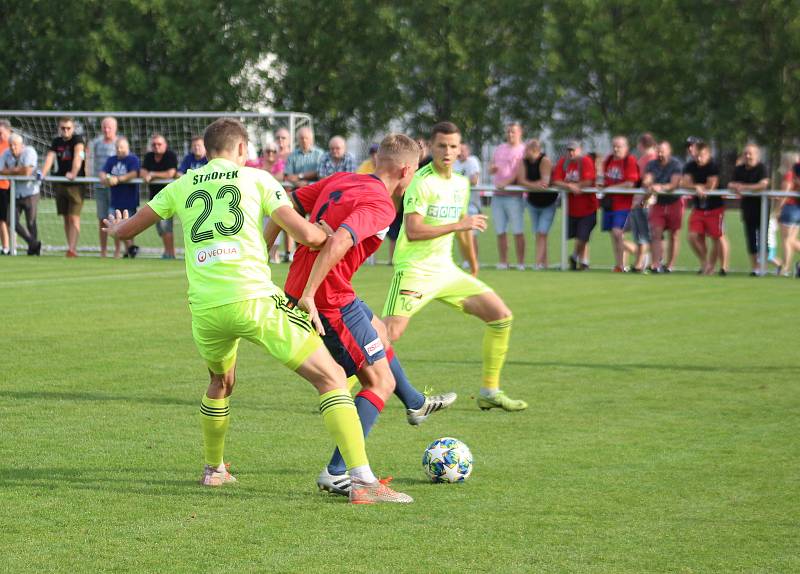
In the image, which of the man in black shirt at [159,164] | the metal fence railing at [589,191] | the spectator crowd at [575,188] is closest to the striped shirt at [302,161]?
the spectator crowd at [575,188]

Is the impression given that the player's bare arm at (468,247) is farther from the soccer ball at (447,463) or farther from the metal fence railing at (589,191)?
the metal fence railing at (589,191)

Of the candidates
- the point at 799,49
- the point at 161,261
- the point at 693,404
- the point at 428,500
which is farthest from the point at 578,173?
the point at 799,49

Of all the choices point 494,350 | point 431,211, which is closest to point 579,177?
point 431,211

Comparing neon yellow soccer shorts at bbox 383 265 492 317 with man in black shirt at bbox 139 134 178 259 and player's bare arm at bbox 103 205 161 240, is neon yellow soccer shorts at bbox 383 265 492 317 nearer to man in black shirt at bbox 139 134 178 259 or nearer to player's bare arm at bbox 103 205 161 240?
player's bare arm at bbox 103 205 161 240

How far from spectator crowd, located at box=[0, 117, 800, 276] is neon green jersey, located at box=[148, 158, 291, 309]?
12657mm

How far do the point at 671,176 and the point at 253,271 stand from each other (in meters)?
14.4

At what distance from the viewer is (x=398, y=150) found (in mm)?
6527

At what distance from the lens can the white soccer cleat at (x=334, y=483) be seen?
614 centimetres

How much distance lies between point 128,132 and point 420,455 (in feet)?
64.9

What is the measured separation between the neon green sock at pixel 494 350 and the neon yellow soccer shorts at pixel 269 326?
9.84ft

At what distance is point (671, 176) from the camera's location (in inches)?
766

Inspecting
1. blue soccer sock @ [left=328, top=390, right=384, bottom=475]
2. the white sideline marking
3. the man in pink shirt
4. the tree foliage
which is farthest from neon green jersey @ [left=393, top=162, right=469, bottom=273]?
the tree foliage

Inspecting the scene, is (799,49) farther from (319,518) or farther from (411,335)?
(319,518)

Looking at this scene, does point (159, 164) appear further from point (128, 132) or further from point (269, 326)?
point (269, 326)
